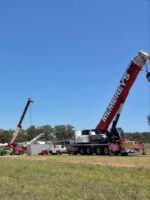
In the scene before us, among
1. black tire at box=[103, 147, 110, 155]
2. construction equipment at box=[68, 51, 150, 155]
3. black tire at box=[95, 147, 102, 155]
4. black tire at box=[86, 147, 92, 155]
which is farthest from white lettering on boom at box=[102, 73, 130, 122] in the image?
black tire at box=[86, 147, 92, 155]

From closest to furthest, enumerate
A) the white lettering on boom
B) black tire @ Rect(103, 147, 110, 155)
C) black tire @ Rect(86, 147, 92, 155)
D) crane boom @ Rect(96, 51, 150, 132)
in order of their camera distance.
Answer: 1. crane boom @ Rect(96, 51, 150, 132)
2. the white lettering on boom
3. black tire @ Rect(103, 147, 110, 155)
4. black tire @ Rect(86, 147, 92, 155)

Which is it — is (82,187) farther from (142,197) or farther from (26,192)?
(142,197)

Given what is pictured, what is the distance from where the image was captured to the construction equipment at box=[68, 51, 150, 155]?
4231cm

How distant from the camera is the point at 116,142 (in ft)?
149

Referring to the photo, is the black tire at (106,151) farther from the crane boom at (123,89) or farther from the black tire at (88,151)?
the black tire at (88,151)

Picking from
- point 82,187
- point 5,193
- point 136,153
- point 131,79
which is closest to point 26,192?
point 5,193

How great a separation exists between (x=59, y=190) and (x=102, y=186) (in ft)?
4.92

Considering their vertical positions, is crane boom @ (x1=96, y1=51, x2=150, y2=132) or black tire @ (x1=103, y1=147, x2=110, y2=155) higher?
crane boom @ (x1=96, y1=51, x2=150, y2=132)

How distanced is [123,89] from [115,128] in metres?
4.25

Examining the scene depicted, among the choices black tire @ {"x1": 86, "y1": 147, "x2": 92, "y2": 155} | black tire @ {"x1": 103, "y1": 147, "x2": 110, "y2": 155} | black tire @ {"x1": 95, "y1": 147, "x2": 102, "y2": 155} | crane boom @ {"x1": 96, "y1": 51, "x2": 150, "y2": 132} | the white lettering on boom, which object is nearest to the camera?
crane boom @ {"x1": 96, "y1": 51, "x2": 150, "y2": 132}

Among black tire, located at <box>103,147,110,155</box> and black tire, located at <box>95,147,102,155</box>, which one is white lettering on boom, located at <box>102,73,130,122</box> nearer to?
black tire, located at <box>103,147,110,155</box>

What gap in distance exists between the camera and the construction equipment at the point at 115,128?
1666 inches

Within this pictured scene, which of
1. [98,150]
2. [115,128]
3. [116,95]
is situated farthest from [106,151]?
[116,95]

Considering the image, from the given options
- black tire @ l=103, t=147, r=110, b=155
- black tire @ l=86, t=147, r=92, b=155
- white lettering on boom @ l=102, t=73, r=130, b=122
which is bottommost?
black tire @ l=103, t=147, r=110, b=155
